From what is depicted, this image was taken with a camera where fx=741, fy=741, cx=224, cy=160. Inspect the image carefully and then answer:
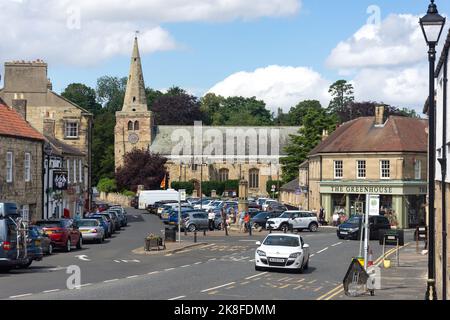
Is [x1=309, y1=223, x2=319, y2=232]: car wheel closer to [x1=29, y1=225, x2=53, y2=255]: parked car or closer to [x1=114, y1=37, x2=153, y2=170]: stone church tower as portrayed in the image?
[x1=29, y1=225, x2=53, y2=255]: parked car

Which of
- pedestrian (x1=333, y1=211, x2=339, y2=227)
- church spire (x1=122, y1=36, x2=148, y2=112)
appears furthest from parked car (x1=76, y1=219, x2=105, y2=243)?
church spire (x1=122, y1=36, x2=148, y2=112)

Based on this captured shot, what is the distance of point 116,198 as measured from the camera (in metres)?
104

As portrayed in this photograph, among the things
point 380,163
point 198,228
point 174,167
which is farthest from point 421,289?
point 174,167

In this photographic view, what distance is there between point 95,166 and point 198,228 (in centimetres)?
7463

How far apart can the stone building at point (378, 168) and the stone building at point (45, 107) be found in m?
21.3

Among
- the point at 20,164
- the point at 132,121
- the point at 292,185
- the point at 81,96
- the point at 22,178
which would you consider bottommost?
the point at 292,185

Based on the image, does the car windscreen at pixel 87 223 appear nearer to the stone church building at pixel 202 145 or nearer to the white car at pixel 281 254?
the white car at pixel 281 254

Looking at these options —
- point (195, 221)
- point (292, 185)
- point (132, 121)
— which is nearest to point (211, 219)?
point (195, 221)

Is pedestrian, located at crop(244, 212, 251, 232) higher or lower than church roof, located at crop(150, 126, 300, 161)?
lower

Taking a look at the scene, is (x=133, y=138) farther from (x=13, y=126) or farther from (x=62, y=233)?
(x=62, y=233)

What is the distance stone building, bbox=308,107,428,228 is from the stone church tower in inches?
2308

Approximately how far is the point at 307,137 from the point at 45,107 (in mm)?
37951

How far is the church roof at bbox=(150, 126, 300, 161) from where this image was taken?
4865 inches
